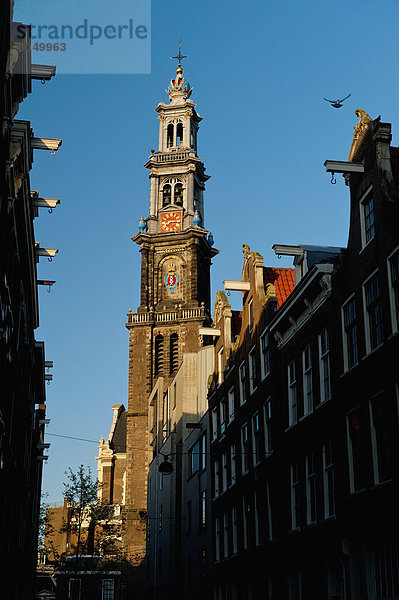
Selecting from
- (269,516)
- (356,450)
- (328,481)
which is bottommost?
(269,516)

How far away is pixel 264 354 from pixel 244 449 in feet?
16.5

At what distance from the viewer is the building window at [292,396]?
1130 inches

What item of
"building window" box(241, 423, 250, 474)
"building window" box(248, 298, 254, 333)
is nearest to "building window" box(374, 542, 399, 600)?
"building window" box(241, 423, 250, 474)

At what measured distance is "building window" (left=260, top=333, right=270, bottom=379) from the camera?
1287 inches

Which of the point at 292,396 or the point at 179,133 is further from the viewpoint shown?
the point at 179,133

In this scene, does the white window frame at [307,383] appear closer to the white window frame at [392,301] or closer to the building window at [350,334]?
the building window at [350,334]

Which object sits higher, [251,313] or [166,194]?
[166,194]

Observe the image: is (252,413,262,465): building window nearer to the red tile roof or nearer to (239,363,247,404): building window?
(239,363,247,404): building window

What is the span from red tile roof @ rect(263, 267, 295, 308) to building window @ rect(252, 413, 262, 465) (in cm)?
559

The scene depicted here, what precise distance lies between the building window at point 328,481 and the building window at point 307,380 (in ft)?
7.36

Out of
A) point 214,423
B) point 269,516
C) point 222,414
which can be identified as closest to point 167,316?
point 214,423

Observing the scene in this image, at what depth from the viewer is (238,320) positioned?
44312 millimetres

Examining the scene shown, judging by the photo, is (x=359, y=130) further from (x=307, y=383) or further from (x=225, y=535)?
(x=225, y=535)

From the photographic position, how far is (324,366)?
25.9m
